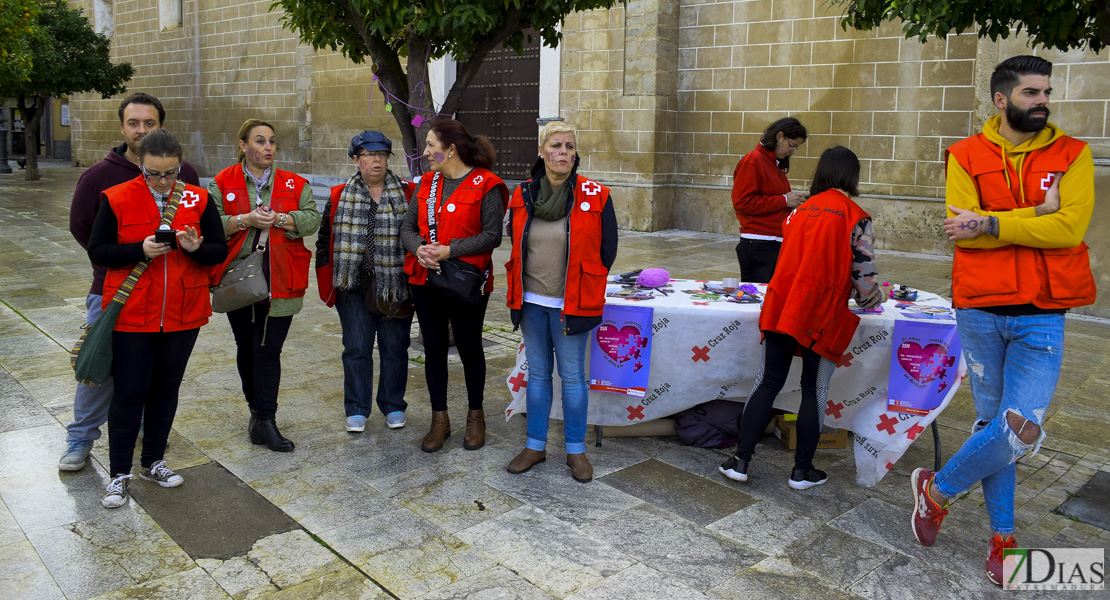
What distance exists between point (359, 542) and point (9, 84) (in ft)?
71.4

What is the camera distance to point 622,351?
4.83 metres

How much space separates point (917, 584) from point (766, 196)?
301cm

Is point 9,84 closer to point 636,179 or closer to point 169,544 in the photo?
point 636,179

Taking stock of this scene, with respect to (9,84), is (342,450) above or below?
below

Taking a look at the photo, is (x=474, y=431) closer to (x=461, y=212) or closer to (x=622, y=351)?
(x=622, y=351)

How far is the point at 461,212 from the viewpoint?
4641mm

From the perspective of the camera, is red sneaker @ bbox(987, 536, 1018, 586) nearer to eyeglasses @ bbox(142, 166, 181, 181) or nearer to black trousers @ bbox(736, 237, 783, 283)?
black trousers @ bbox(736, 237, 783, 283)

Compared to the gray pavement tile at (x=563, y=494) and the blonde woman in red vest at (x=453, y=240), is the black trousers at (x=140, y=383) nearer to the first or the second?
the blonde woman in red vest at (x=453, y=240)

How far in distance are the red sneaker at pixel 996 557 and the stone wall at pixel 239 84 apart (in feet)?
51.8

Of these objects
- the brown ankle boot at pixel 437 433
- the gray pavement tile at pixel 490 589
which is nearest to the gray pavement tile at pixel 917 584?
the gray pavement tile at pixel 490 589

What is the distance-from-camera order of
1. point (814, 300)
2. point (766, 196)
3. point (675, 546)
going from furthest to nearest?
point (766, 196)
point (814, 300)
point (675, 546)

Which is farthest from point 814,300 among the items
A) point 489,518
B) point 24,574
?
point 24,574

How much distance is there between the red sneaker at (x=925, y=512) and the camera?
12.0 feet

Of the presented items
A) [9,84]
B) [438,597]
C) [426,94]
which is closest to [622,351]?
[438,597]
